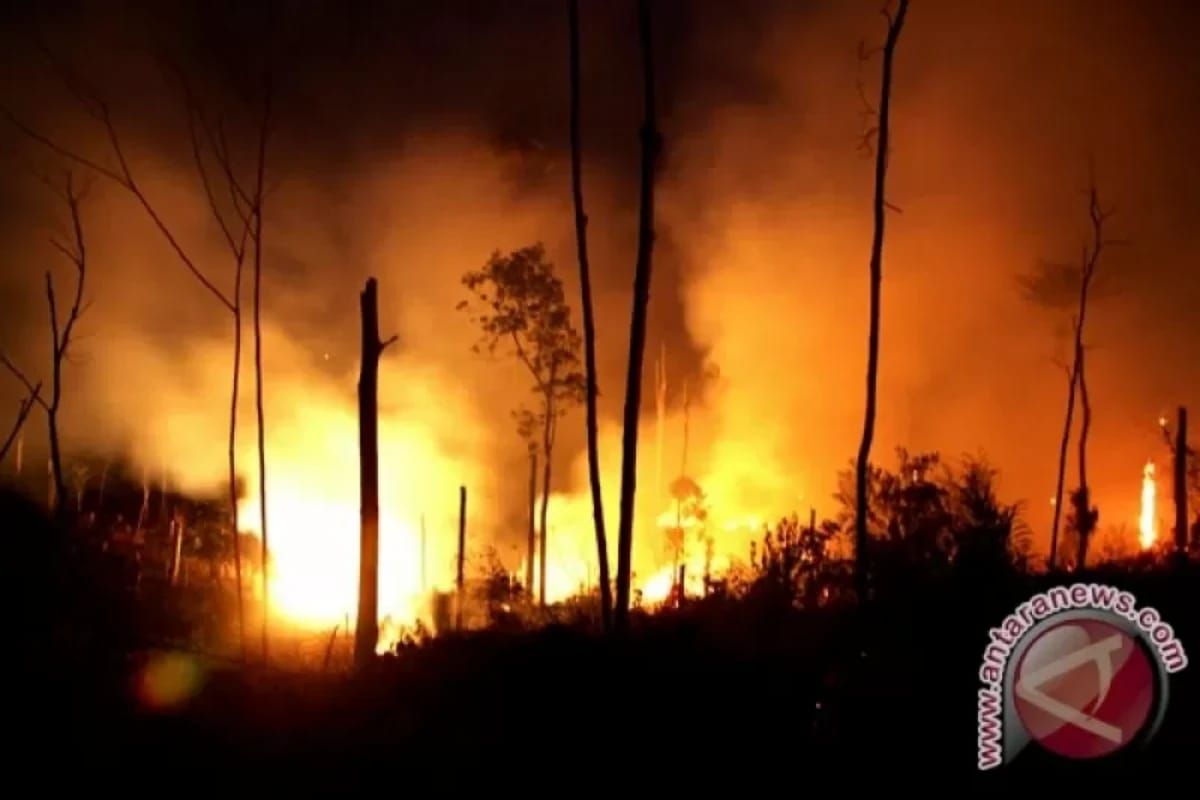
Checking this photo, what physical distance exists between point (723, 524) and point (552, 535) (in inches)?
216

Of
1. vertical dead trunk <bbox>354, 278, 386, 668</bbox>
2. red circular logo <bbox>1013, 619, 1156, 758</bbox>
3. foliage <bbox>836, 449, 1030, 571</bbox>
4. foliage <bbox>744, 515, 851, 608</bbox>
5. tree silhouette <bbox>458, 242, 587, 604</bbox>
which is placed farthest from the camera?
tree silhouette <bbox>458, 242, 587, 604</bbox>

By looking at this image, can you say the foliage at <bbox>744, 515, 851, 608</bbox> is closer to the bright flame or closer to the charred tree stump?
the charred tree stump

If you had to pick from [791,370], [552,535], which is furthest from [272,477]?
[791,370]

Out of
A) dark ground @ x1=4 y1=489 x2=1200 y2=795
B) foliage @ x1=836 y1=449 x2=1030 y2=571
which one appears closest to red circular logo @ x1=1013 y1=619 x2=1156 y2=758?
dark ground @ x1=4 y1=489 x2=1200 y2=795

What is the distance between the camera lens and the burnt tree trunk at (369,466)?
46.0ft

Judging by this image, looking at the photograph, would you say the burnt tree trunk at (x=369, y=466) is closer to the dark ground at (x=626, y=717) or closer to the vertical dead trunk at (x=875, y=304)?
the dark ground at (x=626, y=717)

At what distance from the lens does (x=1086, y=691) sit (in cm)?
694

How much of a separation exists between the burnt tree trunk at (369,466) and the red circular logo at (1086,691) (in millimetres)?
8780

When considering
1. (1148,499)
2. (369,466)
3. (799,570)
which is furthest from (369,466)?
(1148,499)

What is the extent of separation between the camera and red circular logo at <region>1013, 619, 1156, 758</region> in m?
6.93

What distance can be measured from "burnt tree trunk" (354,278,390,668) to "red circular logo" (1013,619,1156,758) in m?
8.78

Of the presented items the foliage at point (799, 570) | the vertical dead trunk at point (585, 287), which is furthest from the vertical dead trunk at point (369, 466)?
the foliage at point (799, 570)

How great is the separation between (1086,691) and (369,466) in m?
9.45

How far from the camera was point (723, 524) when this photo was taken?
34.6m
